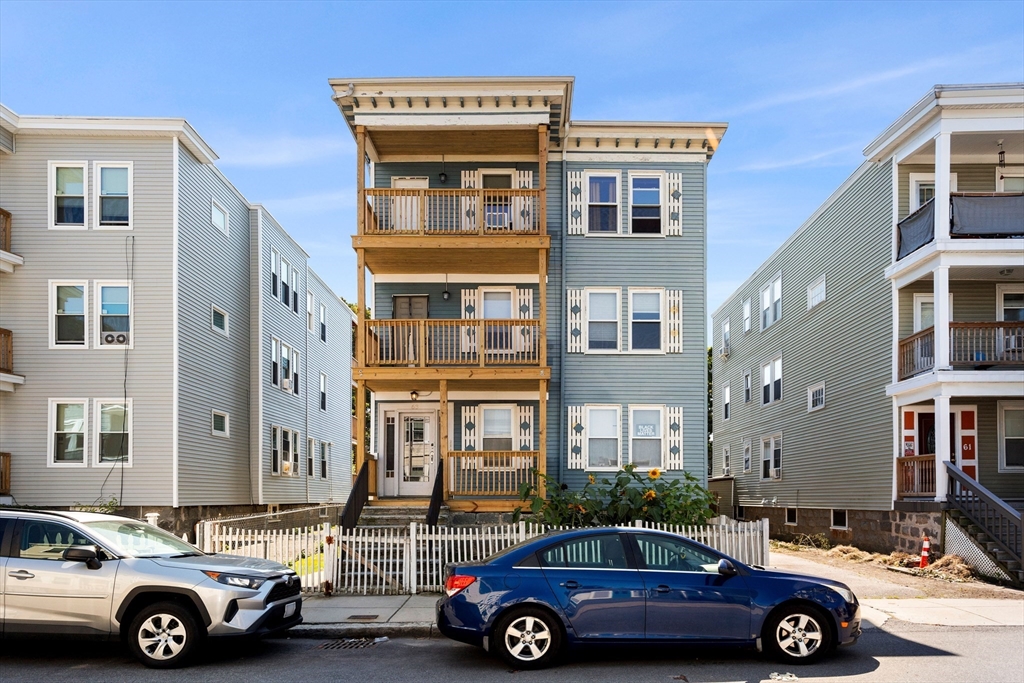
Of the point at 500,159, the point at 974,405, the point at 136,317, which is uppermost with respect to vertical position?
the point at 500,159

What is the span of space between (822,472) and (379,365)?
14.0 m

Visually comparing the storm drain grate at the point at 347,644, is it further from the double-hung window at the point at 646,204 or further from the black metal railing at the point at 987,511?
the double-hung window at the point at 646,204

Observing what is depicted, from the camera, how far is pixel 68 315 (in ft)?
70.5

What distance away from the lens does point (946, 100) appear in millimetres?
18875

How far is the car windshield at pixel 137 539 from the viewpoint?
32.3 ft

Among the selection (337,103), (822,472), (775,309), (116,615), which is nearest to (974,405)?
(822,472)

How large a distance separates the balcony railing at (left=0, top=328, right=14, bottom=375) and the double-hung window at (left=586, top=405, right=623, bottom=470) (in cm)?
1353

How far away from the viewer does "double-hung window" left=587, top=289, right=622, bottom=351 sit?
2077cm

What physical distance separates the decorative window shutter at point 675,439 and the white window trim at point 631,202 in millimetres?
4047

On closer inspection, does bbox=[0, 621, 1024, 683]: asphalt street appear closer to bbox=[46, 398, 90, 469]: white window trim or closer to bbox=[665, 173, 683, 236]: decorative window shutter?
bbox=[46, 398, 90, 469]: white window trim

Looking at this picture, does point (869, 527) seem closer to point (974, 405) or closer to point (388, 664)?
point (974, 405)

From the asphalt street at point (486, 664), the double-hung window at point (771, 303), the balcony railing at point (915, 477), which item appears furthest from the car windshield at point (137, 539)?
the double-hung window at point (771, 303)

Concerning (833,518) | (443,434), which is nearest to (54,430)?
(443,434)

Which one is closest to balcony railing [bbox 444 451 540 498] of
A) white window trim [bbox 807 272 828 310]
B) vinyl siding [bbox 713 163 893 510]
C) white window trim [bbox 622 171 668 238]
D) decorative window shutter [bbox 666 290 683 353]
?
decorative window shutter [bbox 666 290 683 353]
